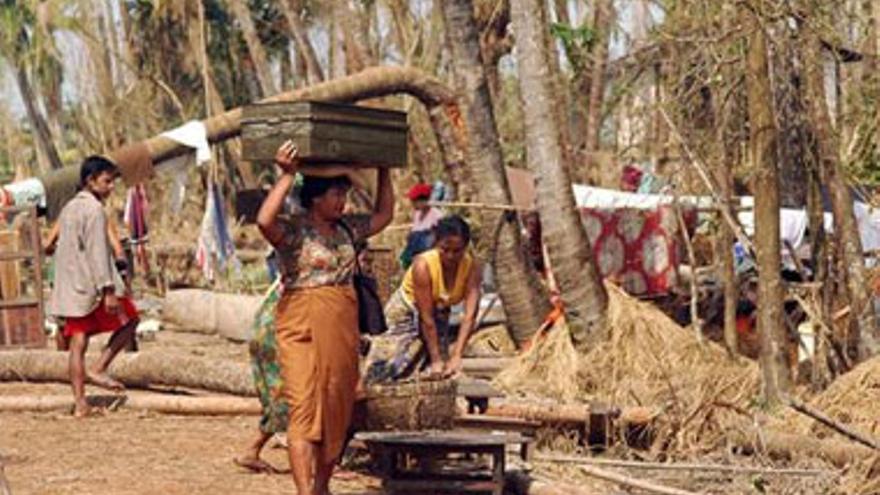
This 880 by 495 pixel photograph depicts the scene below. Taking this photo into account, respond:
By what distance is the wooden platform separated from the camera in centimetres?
933

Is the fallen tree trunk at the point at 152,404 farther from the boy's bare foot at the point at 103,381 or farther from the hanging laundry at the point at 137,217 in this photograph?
the hanging laundry at the point at 137,217

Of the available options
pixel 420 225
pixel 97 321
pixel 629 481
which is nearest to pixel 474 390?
pixel 629 481

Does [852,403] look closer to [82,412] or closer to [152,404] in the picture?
[152,404]

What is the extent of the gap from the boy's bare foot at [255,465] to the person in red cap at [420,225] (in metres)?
7.19

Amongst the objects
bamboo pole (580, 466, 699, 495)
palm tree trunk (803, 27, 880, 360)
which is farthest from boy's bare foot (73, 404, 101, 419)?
palm tree trunk (803, 27, 880, 360)

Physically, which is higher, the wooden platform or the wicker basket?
the wicker basket

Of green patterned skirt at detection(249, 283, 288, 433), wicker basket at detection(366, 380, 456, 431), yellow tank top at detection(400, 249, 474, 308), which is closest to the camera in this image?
green patterned skirt at detection(249, 283, 288, 433)

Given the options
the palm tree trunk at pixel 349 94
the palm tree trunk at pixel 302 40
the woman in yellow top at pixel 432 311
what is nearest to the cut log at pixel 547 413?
the woman in yellow top at pixel 432 311

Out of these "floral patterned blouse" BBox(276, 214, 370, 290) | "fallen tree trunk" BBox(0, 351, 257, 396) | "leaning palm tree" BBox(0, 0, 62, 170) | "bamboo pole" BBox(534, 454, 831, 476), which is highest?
"leaning palm tree" BBox(0, 0, 62, 170)

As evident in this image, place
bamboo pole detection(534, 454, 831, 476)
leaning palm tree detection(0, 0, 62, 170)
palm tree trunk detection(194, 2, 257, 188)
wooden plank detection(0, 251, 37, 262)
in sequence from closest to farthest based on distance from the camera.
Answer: bamboo pole detection(534, 454, 831, 476) → wooden plank detection(0, 251, 37, 262) → palm tree trunk detection(194, 2, 257, 188) → leaning palm tree detection(0, 0, 62, 170)

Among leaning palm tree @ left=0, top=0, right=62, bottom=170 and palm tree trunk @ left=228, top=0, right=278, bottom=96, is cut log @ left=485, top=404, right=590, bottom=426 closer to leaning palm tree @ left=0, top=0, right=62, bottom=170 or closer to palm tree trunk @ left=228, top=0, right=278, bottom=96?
palm tree trunk @ left=228, top=0, right=278, bottom=96

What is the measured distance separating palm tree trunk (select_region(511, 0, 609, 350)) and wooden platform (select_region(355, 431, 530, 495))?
15.2 ft

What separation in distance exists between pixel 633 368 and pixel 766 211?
4.83 feet

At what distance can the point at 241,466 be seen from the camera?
32.7 ft
